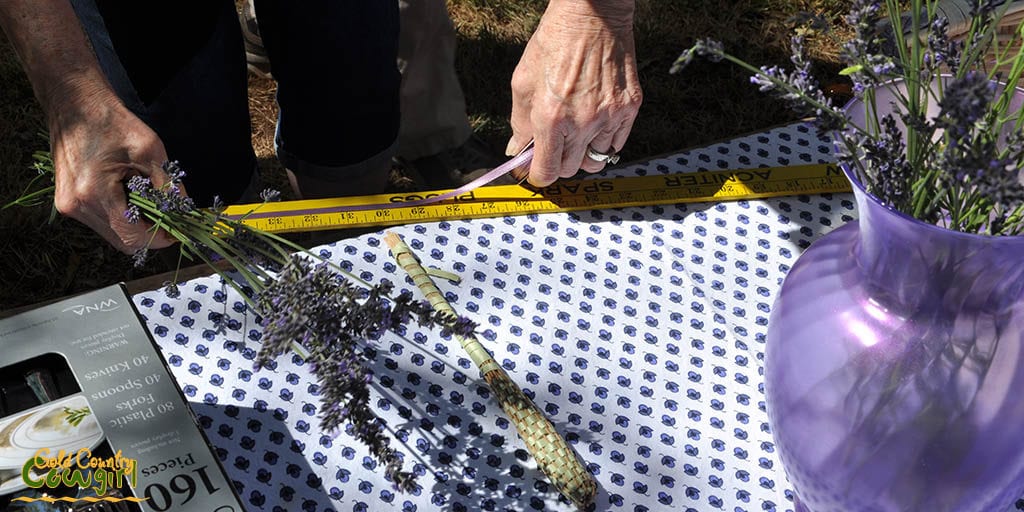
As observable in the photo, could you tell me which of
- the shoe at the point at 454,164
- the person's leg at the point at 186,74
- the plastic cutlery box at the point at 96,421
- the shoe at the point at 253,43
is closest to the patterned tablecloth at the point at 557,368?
the plastic cutlery box at the point at 96,421

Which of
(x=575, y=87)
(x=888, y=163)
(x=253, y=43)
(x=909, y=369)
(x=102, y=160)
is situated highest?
(x=253, y=43)

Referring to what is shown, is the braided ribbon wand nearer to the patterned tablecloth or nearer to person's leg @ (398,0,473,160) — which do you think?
the patterned tablecloth

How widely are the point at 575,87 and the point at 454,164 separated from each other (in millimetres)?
720

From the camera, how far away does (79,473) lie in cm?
74

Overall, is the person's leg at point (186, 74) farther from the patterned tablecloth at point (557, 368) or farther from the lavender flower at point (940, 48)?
the lavender flower at point (940, 48)

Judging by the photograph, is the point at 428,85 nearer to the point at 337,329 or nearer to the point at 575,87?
the point at 575,87

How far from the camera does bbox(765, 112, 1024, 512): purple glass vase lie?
693 mm

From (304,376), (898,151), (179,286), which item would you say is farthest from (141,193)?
(898,151)

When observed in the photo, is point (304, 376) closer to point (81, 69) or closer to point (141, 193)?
point (141, 193)

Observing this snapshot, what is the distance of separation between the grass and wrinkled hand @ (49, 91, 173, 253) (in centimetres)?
72

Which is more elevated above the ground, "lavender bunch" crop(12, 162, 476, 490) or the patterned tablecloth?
"lavender bunch" crop(12, 162, 476, 490)

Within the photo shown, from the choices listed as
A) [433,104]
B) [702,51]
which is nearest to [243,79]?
[433,104]

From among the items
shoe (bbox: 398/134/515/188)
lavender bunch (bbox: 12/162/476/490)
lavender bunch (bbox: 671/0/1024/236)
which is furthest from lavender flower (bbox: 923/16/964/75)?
shoe (bbox: 398/134/515/188)

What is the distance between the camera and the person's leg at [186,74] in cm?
142
